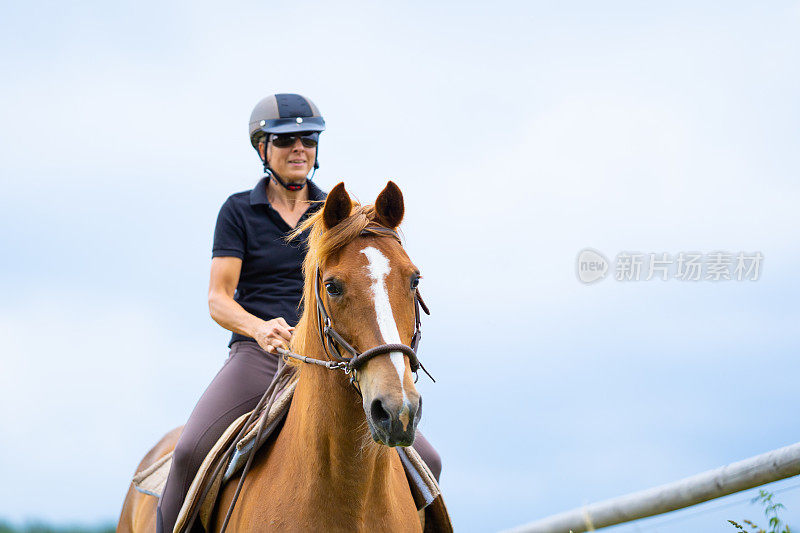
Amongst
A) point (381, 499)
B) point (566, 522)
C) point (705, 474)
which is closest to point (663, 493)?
point (705, 474)

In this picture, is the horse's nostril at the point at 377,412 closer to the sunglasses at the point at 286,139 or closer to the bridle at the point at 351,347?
the bridle at the point at 351,347

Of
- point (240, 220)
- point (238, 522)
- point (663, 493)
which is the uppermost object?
point (240, 220)

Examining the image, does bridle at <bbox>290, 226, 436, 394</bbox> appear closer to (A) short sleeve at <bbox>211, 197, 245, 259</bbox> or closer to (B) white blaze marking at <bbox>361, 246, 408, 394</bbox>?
(B) white blaze marking at <bbox>361, 246, 408, 394</bbox>

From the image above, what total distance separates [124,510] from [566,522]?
4117 millimetres

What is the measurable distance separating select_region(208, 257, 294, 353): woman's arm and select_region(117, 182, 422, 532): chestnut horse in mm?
227

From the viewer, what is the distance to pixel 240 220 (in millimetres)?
5418

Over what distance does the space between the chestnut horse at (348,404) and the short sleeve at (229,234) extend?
1258 millimetres

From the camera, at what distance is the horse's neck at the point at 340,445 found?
12.3 feet

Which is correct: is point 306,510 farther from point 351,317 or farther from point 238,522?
point 351,317

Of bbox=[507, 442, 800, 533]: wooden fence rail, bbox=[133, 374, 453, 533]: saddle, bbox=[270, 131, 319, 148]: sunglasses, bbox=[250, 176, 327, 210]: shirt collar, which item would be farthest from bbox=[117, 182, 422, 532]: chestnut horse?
bbox=[270, 131, 319, 148]: sunglasses

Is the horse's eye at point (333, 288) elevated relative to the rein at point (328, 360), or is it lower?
elevated

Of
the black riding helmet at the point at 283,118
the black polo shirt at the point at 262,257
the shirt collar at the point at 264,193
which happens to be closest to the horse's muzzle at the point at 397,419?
the black polo shirt at the point at 262,257

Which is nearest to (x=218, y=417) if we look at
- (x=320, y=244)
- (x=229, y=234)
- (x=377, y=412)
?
(x=229, y=234)

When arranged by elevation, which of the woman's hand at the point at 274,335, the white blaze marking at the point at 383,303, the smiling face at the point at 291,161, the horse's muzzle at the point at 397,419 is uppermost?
the smiling face at the point at 291,161
